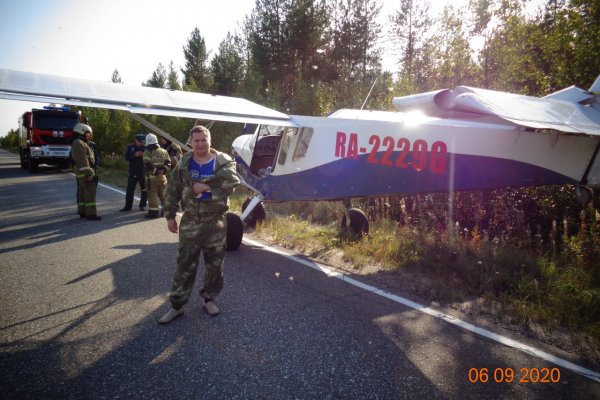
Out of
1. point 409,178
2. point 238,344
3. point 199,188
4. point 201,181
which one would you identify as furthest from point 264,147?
point 238,344

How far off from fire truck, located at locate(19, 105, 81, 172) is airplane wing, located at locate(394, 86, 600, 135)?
19.8 metres

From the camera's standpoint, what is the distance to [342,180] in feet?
16.8

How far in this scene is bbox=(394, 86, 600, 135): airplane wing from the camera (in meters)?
3.91

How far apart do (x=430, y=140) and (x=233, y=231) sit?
3.52m

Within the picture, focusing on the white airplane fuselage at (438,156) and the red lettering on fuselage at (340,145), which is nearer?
the white airplane fuselage at (438,156)

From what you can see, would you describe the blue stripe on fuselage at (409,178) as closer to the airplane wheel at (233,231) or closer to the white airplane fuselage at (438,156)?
the white airplane fuselage at (438,156)

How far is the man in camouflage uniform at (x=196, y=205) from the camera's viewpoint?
10.3ft

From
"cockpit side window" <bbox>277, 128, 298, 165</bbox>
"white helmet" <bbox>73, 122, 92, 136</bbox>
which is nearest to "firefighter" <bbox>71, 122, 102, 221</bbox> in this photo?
"white helmet" <bbox>73, 122, 92, 136</bbox>

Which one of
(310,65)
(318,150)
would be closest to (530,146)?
(318,150)

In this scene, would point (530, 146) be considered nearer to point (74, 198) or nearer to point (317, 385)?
point (317, 385)

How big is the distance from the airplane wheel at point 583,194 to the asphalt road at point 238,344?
309cm

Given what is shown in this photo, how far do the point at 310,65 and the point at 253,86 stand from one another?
22.3 ft

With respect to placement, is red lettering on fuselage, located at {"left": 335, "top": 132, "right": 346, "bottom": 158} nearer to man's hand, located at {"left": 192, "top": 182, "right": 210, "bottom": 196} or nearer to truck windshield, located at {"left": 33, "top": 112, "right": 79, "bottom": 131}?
man's hand, located at {"left": 192, "top": 182, "right": 210, "bottom": 196}

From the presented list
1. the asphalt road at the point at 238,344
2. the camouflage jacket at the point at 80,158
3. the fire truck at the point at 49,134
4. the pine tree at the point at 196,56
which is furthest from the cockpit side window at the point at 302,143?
the pine tree at the point at 196,56
